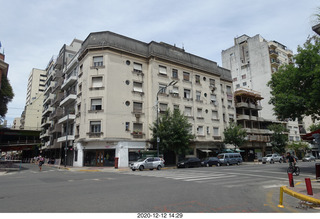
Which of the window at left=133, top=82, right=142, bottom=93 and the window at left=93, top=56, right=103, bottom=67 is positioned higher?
the window at left=93, top=56, right=103, bottom=67

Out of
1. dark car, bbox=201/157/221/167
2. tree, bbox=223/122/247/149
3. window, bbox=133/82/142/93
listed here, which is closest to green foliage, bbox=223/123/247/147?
tree, bbox=223/122/247/149

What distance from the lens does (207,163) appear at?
29.2 meters

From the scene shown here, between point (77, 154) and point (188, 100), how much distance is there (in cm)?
1901

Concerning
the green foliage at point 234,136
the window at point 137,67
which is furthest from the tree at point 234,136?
the window at point 137,67

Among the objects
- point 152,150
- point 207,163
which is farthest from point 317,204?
point 152,150

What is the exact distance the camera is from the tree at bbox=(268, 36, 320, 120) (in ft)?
55.9

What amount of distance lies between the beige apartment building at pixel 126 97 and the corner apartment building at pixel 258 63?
2298cm

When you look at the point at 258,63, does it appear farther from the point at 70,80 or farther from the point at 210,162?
the point at 70,80

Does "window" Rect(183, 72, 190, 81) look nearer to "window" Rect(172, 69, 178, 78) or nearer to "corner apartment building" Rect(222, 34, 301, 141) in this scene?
"window" Rect(172, 69, 178, 78)

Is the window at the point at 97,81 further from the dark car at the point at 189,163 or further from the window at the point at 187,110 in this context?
the dark car at the point at 189,163

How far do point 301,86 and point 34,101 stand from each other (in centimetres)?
7611

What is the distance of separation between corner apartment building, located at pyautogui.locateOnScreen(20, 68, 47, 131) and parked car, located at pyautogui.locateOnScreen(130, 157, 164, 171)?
2214 inches

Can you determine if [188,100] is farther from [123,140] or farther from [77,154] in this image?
[77,154]

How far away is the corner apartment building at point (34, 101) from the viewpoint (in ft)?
240
